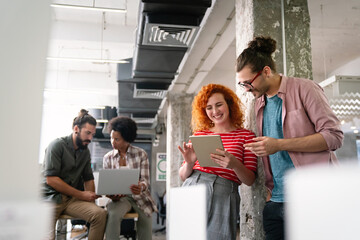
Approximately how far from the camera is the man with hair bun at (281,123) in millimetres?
1463

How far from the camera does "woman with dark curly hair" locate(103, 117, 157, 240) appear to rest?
2.94 metres

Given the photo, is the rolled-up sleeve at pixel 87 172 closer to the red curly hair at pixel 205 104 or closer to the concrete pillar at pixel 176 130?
the red curly hair at pixel 205 104

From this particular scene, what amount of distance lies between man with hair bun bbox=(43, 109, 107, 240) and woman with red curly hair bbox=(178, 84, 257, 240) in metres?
1.26

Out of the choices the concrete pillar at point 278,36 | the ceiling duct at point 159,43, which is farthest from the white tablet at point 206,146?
the ceiling duct at point 159,43

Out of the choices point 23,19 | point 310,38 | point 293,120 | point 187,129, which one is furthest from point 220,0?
point 187,129

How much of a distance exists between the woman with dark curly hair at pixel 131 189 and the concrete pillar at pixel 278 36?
1222mm

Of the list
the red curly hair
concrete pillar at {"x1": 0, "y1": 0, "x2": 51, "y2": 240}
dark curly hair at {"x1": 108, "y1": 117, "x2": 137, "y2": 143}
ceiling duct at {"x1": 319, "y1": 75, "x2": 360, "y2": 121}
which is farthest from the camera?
dark curly hair at {"x1": 108, "y1": 117, "x2": 137, "y2": 143}

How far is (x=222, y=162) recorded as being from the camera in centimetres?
174

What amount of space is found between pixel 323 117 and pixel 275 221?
1.95 ft

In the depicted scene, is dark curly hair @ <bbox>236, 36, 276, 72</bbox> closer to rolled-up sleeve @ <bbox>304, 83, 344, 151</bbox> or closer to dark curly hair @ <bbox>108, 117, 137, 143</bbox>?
rolled-up sleeve @ <bbox>304, 83, 344, 151</bbox>

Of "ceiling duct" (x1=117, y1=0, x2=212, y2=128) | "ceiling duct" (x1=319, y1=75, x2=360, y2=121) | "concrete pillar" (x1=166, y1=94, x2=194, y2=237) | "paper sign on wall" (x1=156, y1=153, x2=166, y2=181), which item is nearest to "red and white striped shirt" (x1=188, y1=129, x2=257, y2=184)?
"ceiling duct" (x1=319, y1=75, x2=360, y2=121)

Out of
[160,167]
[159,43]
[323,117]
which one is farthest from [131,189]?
[160,167]

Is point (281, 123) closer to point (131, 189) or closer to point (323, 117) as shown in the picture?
point (323, 117)

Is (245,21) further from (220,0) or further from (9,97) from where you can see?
(9,97)
